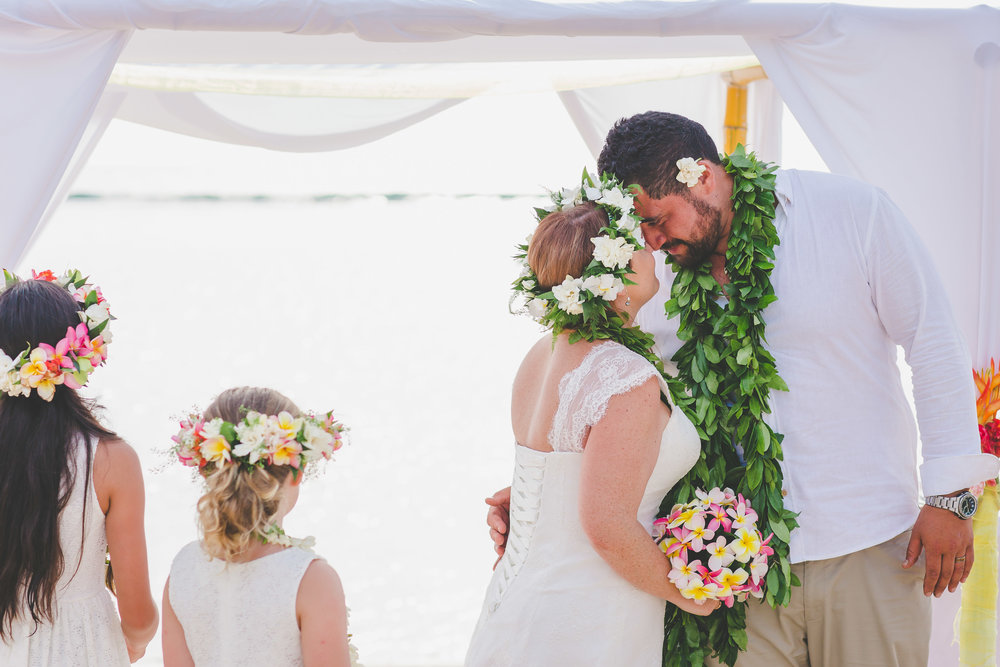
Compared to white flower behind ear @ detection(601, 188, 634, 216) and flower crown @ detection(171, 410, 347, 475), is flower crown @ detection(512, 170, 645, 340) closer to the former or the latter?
white flower behind ear @ detection(601, 188, 634, 216)

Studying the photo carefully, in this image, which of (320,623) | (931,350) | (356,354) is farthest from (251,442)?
(356,354)

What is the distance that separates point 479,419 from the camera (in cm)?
1061

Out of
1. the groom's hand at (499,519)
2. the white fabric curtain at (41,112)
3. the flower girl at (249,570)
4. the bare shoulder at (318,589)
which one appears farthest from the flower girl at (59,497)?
the groom's hand at (499,519)

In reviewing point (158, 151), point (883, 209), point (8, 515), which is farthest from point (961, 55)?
point (158, 151)

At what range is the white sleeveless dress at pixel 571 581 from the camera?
2.13 meters

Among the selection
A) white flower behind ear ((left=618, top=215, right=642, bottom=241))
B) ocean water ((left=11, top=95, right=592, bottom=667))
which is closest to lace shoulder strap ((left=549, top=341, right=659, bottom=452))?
white flower behind ear ((left=618, top=215, right=642, bottom=241))

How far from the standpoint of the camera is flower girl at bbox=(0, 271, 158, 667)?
2158mm

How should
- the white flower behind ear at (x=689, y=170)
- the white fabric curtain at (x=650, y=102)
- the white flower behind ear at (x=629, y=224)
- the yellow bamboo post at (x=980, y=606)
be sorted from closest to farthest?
the white flower behind ear at (x=629, y=224), the white flower behind ear at (x=689, y=170), the yellow bamboo post at (x=980, y=606), the white fabric curtain at (x=650, y=102)

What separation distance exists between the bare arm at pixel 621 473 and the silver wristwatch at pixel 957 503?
28.2 inches

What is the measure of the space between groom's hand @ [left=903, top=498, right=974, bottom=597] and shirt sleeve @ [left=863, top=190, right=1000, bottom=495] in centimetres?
7

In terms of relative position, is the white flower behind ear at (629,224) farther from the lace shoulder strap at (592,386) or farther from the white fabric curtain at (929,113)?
the white fabric curtain at (929,113)

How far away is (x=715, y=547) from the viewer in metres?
2.16

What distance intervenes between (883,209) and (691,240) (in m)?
0.44

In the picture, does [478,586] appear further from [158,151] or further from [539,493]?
[539,493]
